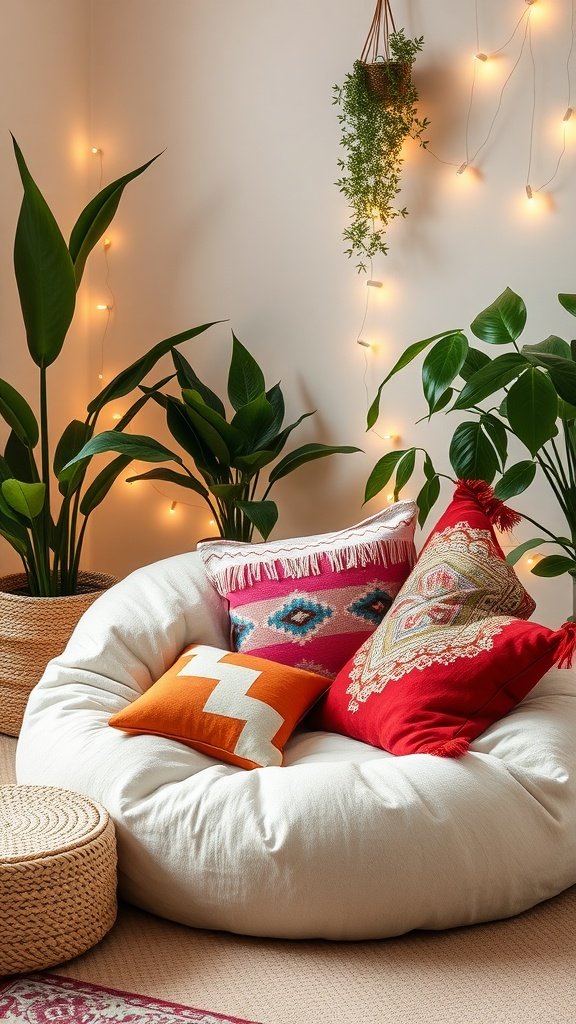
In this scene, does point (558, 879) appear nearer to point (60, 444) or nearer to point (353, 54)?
point (60, 444)

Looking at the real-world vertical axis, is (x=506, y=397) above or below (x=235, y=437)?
above

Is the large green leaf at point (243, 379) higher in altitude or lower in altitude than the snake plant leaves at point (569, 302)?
lower

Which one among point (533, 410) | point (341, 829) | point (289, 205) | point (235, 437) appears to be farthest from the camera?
point (289, 205)

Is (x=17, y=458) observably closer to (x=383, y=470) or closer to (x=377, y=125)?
(x=383, y=470)

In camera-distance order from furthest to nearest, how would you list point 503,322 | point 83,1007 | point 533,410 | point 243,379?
point 243,379, point 503,322, point 533,410, point 83,1007

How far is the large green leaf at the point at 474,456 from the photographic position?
2176 mm

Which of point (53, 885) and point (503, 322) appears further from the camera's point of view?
point (503, 322)

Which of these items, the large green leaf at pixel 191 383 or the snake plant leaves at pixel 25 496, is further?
the large green leaf at pixel 191 383

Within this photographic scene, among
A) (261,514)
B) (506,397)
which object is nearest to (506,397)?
(506,397)

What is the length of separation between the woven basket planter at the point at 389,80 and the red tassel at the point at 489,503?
116 cm

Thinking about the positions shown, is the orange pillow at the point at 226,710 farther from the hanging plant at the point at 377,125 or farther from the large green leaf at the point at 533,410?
the hanging plant at the point at 377,125

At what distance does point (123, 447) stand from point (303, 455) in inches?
21.7

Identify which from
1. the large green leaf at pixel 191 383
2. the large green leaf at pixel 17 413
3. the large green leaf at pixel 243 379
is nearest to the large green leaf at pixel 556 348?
the large green leaf at pixel 243 379

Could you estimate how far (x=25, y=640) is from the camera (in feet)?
8.04
